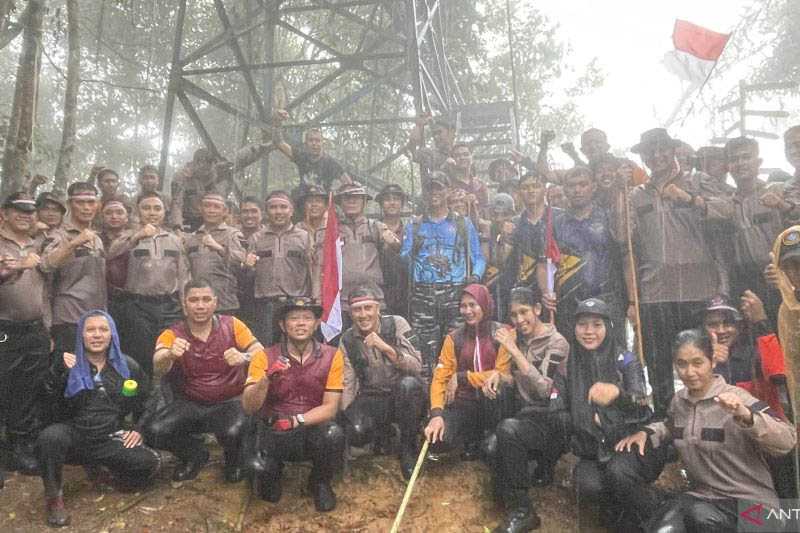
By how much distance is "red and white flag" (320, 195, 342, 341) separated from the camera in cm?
465

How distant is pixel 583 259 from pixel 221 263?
355cm

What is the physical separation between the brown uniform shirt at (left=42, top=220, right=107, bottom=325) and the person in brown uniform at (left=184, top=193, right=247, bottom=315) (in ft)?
2.74

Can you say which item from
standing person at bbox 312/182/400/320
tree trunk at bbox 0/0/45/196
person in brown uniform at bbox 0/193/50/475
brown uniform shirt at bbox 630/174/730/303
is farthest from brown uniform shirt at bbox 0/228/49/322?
brown uniform shirt at bbox 630/174/730/303

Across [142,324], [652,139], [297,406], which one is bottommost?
[297,406]

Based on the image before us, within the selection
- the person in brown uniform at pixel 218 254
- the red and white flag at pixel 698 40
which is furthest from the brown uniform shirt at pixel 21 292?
the red and white flag at pixel 698 40

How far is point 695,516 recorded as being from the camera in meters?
3.54

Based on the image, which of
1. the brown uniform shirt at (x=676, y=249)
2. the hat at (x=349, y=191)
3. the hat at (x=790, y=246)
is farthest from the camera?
the hat at (x=349, y=191)

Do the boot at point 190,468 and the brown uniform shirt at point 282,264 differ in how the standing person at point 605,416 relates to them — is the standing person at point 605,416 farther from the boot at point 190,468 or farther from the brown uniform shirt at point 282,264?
the boot at point 190,468

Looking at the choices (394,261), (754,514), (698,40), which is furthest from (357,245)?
(698,40)

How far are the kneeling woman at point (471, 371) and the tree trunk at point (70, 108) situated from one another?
5442 millimetres

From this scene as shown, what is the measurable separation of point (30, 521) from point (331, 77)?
23.8 feet

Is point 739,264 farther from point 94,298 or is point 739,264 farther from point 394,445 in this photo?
point 94,298

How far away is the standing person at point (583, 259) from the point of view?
17.1 ft

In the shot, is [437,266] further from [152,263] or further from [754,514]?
[754,514]
